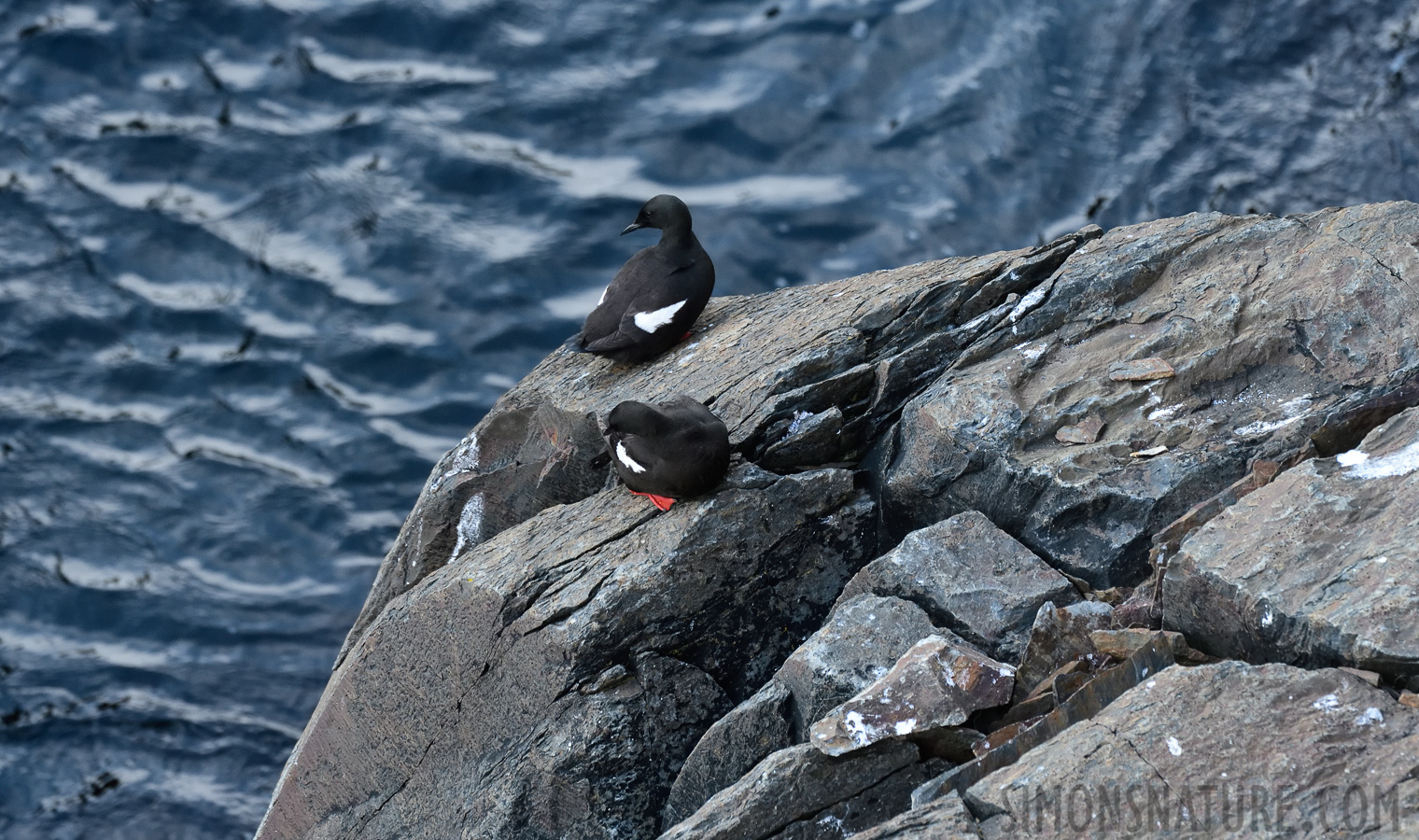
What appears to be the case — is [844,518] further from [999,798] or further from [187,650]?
[187,650]

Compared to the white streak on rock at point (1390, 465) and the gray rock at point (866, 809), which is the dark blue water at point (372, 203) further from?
the white streak on rock at point (1390, 465)

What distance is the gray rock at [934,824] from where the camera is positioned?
468 centimetres

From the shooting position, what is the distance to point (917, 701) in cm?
557

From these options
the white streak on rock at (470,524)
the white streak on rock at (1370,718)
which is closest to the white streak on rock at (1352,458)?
the white streak on rock at (1370,718)

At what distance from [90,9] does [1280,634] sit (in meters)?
21.0

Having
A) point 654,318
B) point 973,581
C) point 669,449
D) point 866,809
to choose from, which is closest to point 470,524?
point 654,318

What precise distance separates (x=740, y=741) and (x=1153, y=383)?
3120 millimetres

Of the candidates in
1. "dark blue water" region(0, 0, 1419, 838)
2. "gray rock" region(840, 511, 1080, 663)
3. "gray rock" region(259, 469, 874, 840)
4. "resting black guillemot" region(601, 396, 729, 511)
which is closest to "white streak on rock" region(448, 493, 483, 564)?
"gray rock" region(259, 469, 874, 840)

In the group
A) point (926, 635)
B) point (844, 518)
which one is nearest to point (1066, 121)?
point (844, 518)

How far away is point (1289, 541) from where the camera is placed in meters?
5.43

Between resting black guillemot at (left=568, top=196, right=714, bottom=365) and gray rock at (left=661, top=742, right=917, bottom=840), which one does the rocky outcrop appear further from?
resting black guillemot at (left=568, top=196, right=714, bottom=365)

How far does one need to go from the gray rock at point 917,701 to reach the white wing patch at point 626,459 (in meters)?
2.05

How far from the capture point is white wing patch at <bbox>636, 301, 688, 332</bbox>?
8.70 metres

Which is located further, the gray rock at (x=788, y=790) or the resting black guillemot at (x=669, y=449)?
the resting black guillemot at (x=669, y=449)
